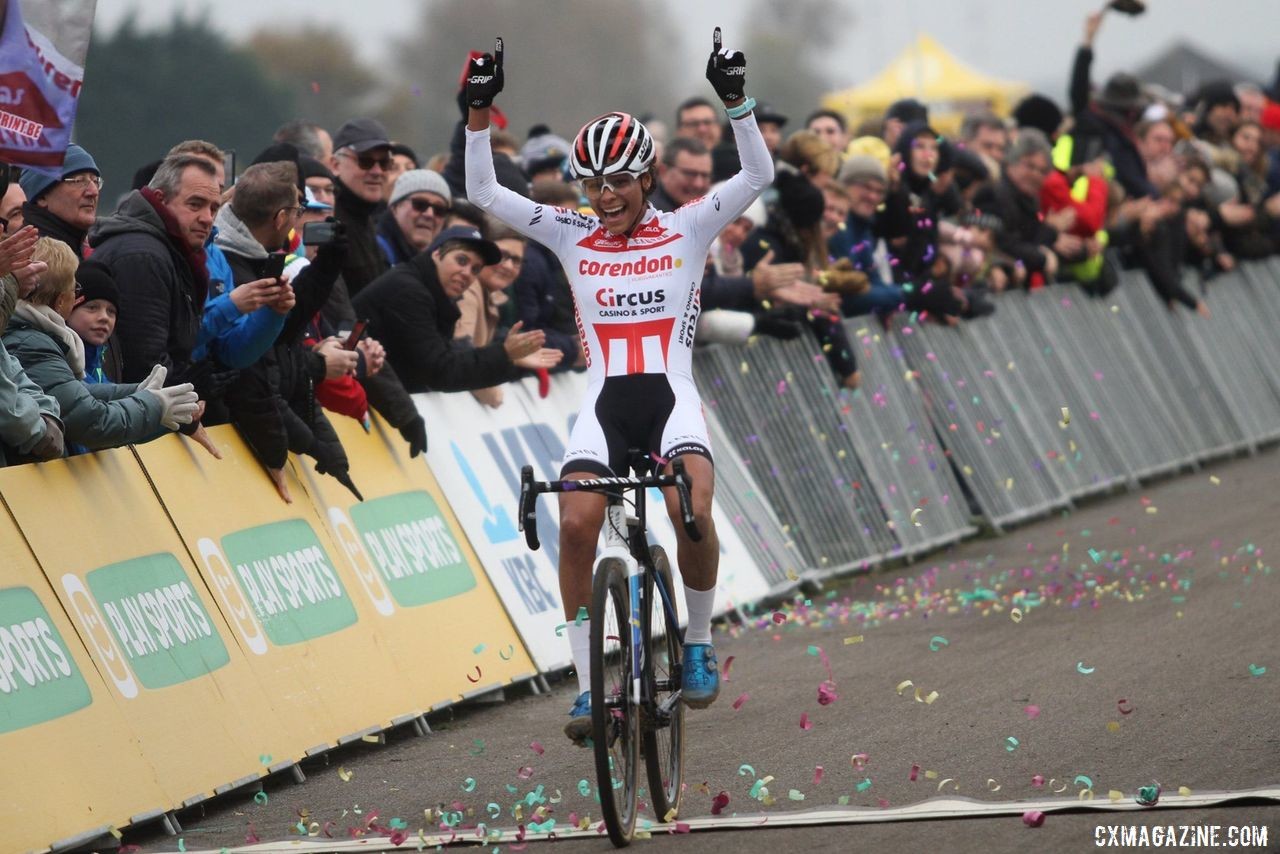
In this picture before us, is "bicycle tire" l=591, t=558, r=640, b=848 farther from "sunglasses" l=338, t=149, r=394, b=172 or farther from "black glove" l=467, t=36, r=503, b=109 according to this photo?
"sunglasses" l=338, t=149, r=394, b=172

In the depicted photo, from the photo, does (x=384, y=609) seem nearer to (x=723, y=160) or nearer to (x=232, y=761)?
(x=232, y=761)

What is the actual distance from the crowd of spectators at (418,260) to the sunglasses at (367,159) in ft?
0.04

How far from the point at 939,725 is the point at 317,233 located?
346 cm

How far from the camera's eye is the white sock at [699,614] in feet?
25.2

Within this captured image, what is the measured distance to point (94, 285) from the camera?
8133mm

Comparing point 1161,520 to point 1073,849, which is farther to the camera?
point 1161,520

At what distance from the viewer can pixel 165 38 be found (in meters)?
22.2

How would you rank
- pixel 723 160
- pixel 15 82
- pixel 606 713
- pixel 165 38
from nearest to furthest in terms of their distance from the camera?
pixel 606 713, pixel 15 82, pixel 723 160, pixel 165 38

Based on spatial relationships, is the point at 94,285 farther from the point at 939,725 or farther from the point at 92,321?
the point at 939,725

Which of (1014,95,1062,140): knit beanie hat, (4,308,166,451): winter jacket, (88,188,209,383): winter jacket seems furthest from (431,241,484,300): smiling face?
(1014,95,1062,140): knit beanie hat

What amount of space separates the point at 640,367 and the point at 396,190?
404cm

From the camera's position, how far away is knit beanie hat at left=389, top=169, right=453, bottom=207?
11.4 meters

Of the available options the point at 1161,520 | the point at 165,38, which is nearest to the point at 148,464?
the point at 1161,520

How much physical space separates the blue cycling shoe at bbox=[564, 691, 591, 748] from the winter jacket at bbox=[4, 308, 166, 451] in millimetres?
2170
